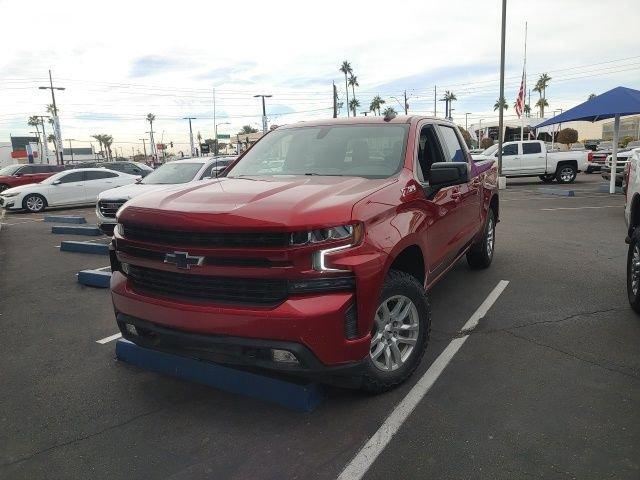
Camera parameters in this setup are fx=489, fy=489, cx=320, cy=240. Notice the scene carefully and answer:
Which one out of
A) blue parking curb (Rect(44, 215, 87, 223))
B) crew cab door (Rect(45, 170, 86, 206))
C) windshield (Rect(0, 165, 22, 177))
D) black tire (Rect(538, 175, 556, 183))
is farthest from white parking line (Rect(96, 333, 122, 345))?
black tire (Rect(538, 175, 556, 183))

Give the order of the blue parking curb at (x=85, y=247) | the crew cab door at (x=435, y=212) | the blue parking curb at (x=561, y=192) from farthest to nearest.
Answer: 1. the blue parking curb at (x=561, y=192)
2. the blue parking curb at (x=85, y=247)
3. the crew cab door at (x=435, y=212)

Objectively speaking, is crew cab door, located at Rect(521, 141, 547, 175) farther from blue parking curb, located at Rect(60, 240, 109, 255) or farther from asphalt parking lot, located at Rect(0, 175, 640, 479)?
blue parking curb, located at Rect(60, 240, 109, 255)

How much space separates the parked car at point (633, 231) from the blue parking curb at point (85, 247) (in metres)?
7.70

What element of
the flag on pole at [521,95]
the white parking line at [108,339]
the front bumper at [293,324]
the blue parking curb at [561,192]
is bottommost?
the blue parking curb at [561,192]

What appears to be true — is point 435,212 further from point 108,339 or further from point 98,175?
point 98,175

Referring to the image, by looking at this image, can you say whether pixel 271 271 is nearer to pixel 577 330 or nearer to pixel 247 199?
pixel 247 199

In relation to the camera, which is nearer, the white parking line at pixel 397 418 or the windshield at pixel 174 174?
the white parking line at pixel 397 418

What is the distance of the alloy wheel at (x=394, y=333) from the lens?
3.23 meters

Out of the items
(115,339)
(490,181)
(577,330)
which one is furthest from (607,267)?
(115,339)

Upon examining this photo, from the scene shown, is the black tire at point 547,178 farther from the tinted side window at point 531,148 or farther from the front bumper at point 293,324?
the front bumper at point 293,324

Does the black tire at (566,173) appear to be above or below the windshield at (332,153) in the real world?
below

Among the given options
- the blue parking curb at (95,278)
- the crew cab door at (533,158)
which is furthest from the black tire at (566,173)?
the blue parking curb at (95,278)

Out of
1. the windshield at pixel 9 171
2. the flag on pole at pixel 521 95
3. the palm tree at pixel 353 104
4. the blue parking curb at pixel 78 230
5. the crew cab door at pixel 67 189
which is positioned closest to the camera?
the blue parking curb at pixel 78 230

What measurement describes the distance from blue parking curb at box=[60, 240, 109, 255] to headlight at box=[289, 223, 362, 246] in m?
6.73
